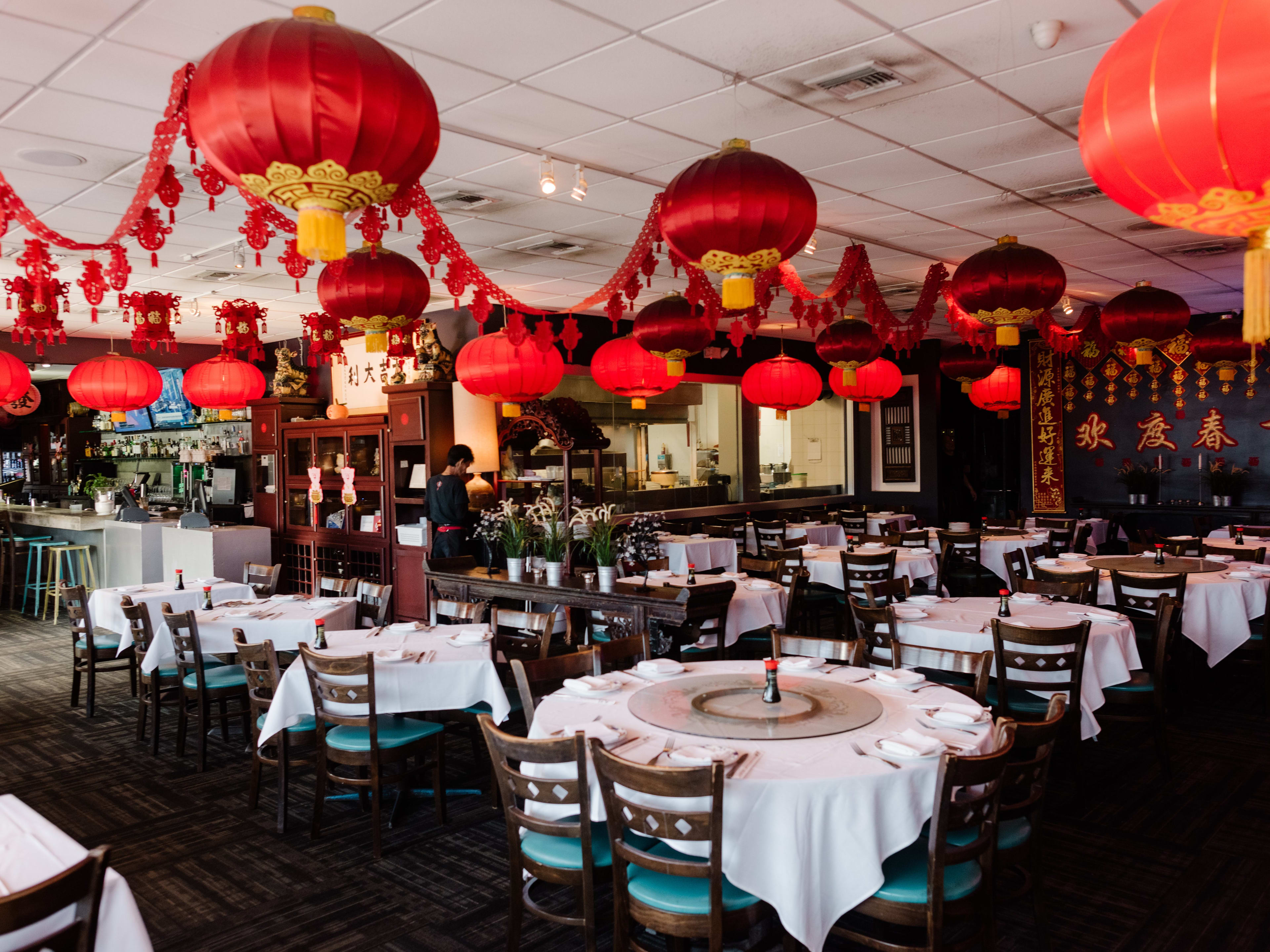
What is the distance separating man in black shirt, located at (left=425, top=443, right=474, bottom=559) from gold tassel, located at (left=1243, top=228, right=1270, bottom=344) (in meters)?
6.92

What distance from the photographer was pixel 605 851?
2809 millimetres

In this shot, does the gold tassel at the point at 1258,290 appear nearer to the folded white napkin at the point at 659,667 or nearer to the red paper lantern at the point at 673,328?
the folded white napkin at the point at 659,667

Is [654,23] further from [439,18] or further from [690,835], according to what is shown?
[690,835]

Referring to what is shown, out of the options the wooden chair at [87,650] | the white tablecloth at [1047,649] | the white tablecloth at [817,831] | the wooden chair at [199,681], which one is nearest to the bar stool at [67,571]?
the wooden chair at [87,650]

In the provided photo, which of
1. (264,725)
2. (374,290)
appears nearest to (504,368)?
(374,290)

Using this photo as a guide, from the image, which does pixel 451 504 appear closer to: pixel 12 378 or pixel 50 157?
pixel 12 378

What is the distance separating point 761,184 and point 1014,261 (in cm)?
196

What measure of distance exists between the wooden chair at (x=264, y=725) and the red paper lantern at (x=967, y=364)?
6.17m

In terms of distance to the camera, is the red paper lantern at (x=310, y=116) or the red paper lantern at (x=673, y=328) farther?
the red paper lantern at (x=673, y=328)

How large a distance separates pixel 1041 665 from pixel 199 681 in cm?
441

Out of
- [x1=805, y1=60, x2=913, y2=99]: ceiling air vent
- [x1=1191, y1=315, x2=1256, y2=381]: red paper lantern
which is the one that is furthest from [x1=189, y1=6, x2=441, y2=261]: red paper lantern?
[x1=1191, y1=315, x2=1256, y2=381]: red paper lantern

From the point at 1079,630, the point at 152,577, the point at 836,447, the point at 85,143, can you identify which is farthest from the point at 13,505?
the point at 1079,630

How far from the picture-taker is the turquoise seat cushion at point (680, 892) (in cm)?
250

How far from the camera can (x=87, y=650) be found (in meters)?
6.38
